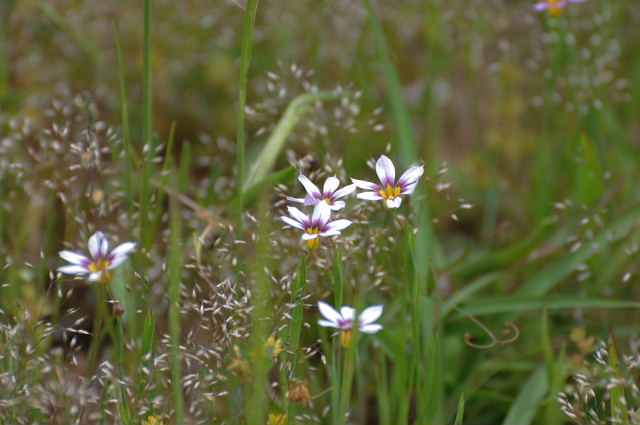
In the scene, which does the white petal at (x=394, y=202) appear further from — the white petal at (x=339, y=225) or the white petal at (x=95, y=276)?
the white petal at (x=95, y=276)

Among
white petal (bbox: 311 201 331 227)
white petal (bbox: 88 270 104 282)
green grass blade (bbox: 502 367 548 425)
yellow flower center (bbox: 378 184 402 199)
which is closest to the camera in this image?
white petal (bbox: 88 270 104 282)

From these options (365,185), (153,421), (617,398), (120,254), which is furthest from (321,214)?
(617,398)

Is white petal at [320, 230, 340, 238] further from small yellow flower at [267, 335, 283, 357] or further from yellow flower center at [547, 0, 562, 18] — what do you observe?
yellow flower center at [547, 0, 562, 18]

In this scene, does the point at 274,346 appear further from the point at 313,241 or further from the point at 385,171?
the point at 385,171

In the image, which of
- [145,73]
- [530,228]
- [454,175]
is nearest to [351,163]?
[454,175]

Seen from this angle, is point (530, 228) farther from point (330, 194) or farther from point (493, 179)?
point (330, 194)

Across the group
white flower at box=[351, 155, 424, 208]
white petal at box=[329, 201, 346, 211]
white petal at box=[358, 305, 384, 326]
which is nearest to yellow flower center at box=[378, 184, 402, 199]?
white flower at box=[351, 155, 424, 208]
